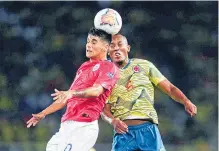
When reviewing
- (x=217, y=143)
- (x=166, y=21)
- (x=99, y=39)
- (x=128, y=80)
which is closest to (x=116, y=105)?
(x=128, y=80)

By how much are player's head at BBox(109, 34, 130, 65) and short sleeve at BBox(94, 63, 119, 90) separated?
0.60 m

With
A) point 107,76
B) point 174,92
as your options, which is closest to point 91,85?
point 107,76

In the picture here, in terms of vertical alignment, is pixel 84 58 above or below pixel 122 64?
below

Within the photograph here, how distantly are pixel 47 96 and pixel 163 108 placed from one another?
6.03 ft

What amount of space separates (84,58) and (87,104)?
5.83 m

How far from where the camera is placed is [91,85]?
563 cm

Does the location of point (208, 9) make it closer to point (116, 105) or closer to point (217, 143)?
point (217, 143)

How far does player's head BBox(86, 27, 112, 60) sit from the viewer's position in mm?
5734

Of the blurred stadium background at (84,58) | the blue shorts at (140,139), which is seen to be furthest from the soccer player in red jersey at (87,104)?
the blurred stadium background at (84,58)

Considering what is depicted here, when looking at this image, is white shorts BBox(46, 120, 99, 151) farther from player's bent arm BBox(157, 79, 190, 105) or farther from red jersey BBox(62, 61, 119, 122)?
player's bent arm BBox(157, 79, 190, 105)

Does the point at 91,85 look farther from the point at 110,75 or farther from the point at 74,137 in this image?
the point at 74,137

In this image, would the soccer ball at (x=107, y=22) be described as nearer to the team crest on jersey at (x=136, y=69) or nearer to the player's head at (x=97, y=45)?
the player's head at (x=97, y=45)

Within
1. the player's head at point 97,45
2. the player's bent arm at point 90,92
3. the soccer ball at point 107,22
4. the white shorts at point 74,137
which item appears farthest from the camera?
the soccer ball at point 107,22

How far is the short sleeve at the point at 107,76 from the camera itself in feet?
18.3
